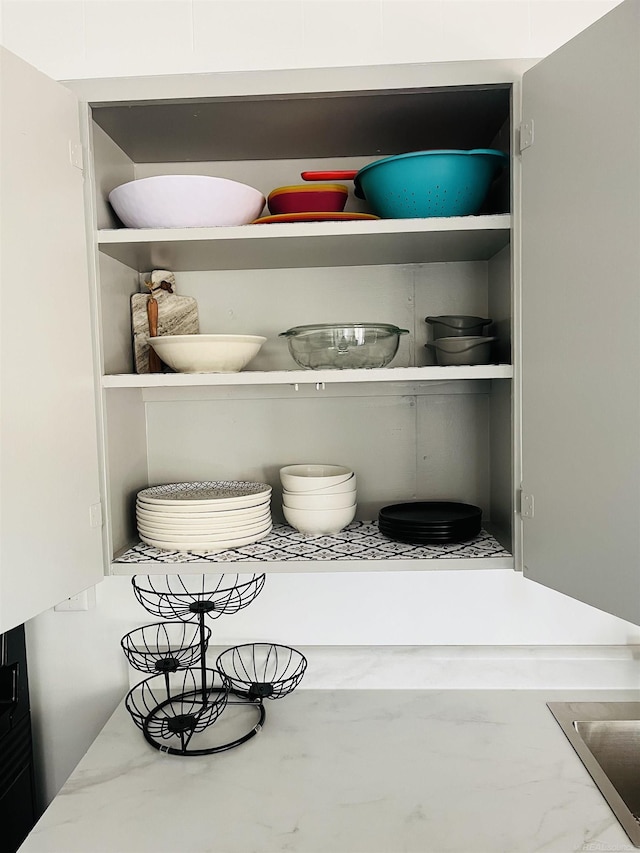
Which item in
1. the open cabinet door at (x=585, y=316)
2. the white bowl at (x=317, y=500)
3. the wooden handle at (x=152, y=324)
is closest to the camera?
the open cabinet door at (x=585, y=316)

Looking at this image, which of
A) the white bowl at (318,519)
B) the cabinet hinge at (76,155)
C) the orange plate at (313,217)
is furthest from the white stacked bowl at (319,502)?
the cabinet hinge at (76,155)

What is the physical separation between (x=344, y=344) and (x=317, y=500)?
34cm

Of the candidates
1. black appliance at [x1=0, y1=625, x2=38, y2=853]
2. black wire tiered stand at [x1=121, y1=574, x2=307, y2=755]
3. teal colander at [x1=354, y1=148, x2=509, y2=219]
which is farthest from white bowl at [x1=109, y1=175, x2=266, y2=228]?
black appliance at [x1=0, y1=625, x2=38, y2=853]

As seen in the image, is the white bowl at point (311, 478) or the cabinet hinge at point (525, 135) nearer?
the cabinet hinge at point (525, 135)

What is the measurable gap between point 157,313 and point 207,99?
1.56 feet

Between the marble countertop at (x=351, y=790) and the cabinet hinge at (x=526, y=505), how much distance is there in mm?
471

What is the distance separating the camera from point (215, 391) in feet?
5.12

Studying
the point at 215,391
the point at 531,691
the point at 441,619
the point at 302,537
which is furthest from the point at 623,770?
the point at 215,391

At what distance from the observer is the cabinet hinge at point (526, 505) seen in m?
1.21

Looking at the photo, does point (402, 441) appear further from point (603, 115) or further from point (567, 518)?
point (603, 115)

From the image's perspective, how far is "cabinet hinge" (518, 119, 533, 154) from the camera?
117cm

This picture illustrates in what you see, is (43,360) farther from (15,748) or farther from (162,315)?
(15,748)

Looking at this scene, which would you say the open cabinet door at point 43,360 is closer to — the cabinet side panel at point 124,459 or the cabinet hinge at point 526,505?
the cabinet side panel at point 124,459

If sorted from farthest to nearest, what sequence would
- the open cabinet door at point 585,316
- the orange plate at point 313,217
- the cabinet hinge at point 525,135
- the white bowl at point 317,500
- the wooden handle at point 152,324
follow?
the wooden handle at point 152,324 → the white bowl at point 317,500 → the orange plate at point 313,217 → the cabinet hinge at point 525,135 → the open cabinet door at point 585,316
